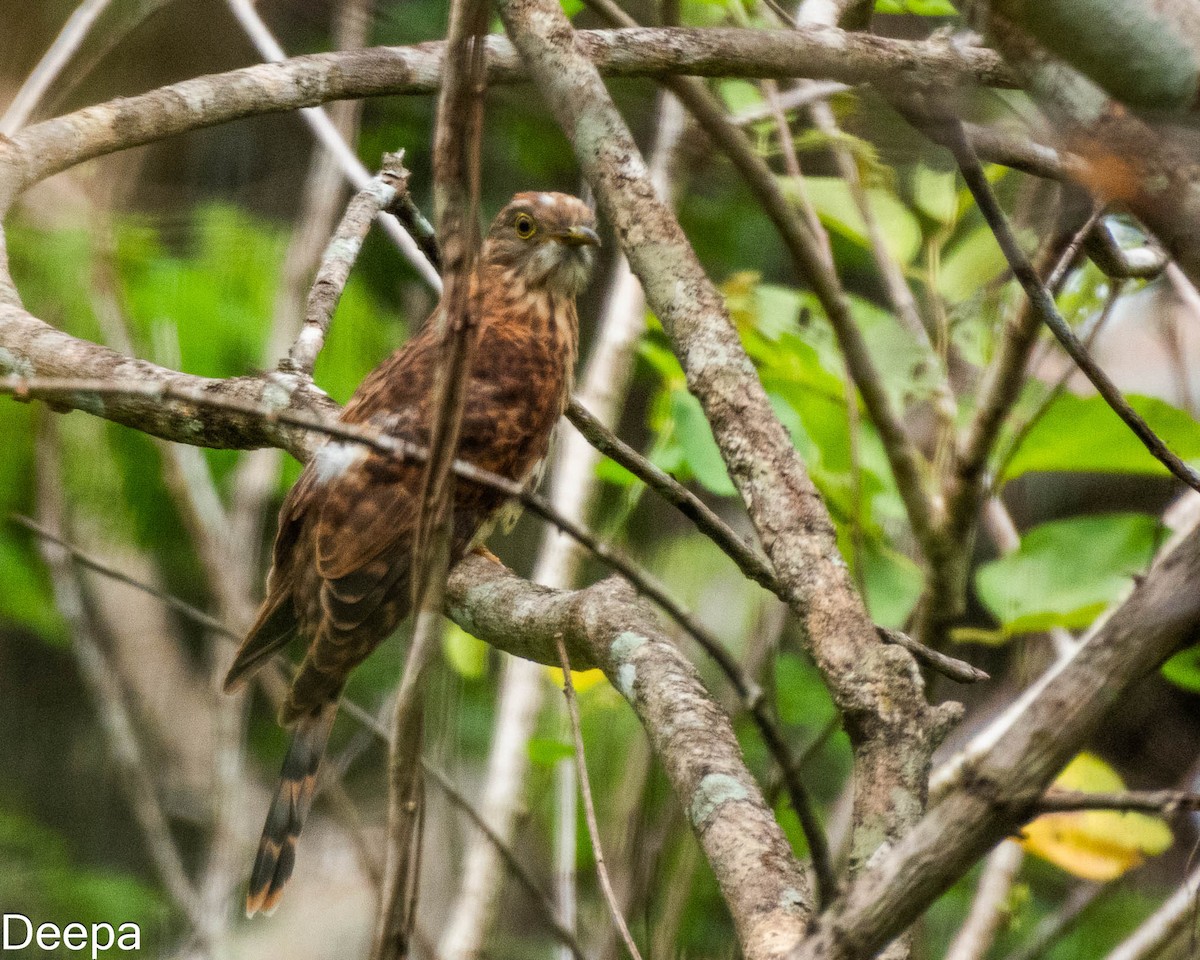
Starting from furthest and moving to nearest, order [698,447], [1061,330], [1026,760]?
[698,447], [1061,330], [1026,760]

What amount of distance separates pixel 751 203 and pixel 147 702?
323 cm

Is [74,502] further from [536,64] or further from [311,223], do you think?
[536,64]

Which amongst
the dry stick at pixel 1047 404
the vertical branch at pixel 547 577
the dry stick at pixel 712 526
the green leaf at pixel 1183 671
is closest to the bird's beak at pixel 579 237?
the vertical branch at pixel 547 577

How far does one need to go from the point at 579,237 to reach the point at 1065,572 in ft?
4.96

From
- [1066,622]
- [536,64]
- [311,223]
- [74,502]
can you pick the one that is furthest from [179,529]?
[536,64]

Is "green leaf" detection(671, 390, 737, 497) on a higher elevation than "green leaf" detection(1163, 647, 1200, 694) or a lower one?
higher

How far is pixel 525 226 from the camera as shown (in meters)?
3.62

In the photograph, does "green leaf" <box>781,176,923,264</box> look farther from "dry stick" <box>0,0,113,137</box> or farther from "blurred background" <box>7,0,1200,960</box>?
"dry stick" <box>0,0,113,137</box>

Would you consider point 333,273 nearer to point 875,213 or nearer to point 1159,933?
point 875,213

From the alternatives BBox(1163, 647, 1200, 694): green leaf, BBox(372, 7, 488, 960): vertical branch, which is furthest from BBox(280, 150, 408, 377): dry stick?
BBox(1163, 647, 1200, 694): green leaf

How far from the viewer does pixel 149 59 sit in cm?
491

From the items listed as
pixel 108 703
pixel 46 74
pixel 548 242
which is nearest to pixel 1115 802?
pixel 548 242

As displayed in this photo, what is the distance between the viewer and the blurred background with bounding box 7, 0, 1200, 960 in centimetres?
299

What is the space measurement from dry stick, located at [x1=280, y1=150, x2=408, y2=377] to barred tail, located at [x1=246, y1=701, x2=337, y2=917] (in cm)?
93
